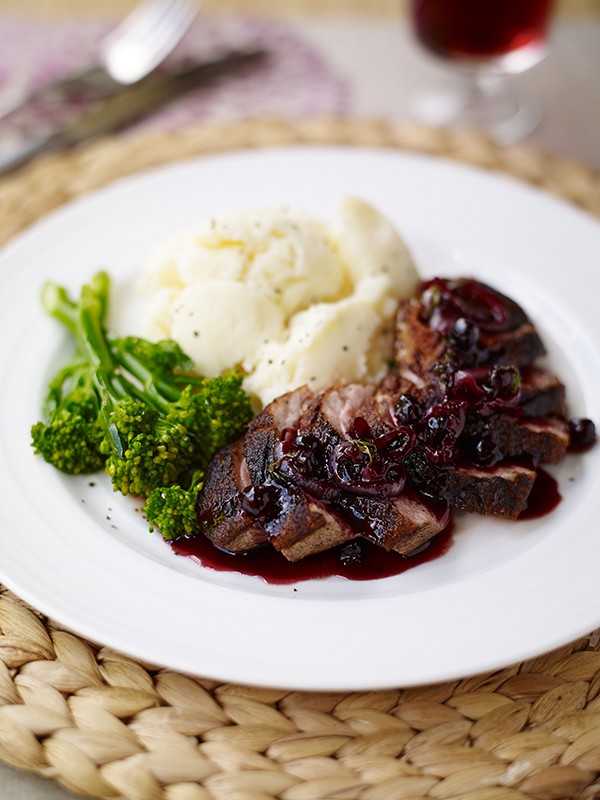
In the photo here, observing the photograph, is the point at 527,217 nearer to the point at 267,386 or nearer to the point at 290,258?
the point at 290,258

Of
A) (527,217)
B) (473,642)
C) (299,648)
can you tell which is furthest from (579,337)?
(299,648)

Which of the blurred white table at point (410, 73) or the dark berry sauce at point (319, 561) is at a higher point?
the blurred white table at point (410, 73)

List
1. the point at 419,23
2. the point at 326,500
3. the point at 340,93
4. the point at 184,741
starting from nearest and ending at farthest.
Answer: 1. the point at 184,741
2. the point at 326,500
3. the point at 419,23
4. the point at 340,93

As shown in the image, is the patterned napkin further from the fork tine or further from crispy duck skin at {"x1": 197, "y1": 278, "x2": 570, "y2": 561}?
crispy duck skin at {"x1": 197, "y1": 278, "x2": 570, "y2": 561}

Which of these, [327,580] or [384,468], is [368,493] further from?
[327,580]

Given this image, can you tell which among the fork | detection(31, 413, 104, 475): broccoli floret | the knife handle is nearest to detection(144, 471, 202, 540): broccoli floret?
detection(31, 413, 104, 475): broccoli floret

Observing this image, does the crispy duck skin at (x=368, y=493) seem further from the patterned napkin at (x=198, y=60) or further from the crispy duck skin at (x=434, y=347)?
the patterned napkin at (x=198, y=60)

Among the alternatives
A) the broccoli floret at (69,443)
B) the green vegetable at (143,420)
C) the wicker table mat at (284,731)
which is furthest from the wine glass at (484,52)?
the wicker table mat at (284,731)
